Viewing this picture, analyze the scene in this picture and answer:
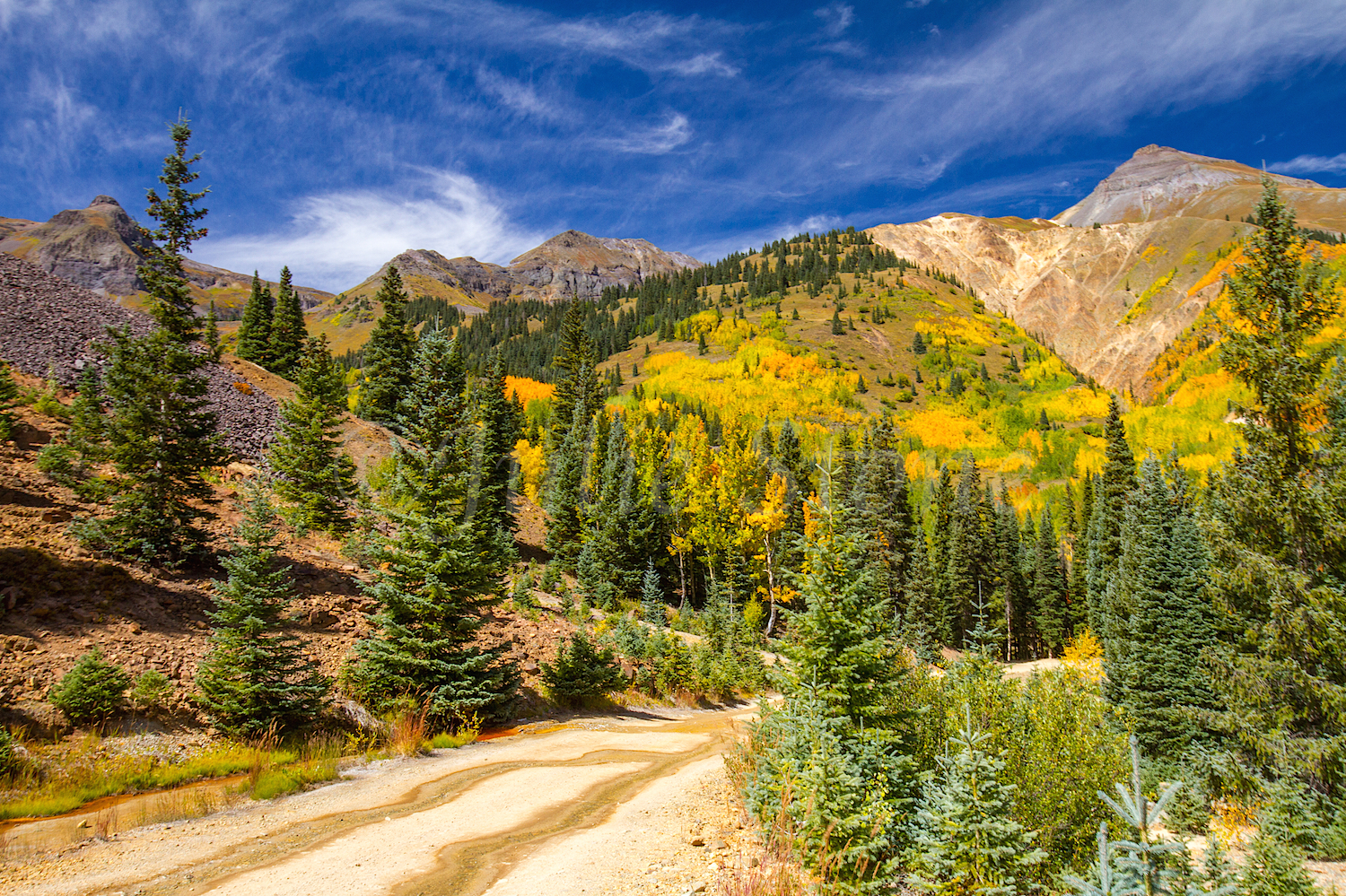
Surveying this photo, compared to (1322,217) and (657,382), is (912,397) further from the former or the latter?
(1322,217)

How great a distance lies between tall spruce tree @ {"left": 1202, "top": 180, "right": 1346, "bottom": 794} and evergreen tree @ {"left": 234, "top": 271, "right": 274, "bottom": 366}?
5723cm

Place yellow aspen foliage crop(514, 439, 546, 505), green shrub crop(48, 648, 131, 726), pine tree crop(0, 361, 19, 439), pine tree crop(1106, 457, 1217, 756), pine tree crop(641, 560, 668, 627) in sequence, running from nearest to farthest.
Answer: green shrub crop(48, 648, 131, 726)
pine tree crop(0, 361, 19, 439)
pine tree crop(1106, 457, 1217, 756)
pine tree crop(641, 560, 668, 627)
yellow aspen foliage crop(514, 439, 546, 505)

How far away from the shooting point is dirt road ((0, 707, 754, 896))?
5938mm

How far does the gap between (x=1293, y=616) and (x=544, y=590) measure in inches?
1086

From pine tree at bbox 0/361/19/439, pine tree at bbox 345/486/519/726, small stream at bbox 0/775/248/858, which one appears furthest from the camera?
pine tree at bbox 0/361/19/439

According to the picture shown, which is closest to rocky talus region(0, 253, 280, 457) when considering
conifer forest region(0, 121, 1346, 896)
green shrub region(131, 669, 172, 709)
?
conifer forest region(0, 121, 1346, 896)

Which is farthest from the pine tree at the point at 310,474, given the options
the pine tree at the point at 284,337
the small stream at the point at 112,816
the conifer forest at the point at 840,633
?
the pine tree at the point at 284,337

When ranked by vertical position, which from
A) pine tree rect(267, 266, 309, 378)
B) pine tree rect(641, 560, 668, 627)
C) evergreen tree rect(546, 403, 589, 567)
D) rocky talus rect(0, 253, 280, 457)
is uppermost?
pine tree rect(267, 266, 309, 378)

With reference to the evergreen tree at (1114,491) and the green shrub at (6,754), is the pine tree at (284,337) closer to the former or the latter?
the green shrub at (6,754)

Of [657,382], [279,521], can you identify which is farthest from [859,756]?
[657,382]

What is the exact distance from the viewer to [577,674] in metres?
17.7

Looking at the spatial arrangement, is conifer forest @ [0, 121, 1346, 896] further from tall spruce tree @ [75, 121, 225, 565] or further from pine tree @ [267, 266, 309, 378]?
pine tree @ [267, 266, 309, 378]

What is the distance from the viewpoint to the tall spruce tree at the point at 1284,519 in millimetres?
14656

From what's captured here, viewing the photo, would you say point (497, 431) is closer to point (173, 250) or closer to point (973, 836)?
point (173, 250)
